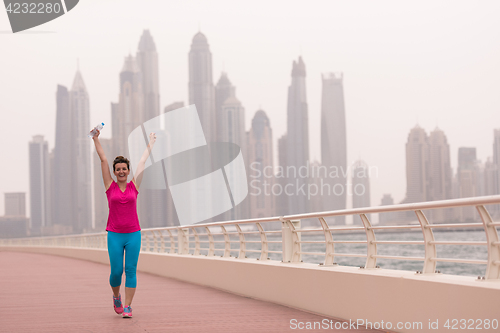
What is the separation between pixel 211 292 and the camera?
1176 cm

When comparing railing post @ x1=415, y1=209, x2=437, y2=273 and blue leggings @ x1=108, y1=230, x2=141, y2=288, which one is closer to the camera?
railing post @ x1=415, y1=209, x2=437, y2=273

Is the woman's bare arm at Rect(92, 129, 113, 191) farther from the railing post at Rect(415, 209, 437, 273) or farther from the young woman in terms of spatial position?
the railing post at Rect(415, 209, 437, 273)

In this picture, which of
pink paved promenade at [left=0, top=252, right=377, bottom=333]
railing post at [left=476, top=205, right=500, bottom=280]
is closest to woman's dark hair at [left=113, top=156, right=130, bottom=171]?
pink paved promenade at [left=0, top=252, right=377, bottom=333]

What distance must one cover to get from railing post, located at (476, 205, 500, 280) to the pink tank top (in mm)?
3930

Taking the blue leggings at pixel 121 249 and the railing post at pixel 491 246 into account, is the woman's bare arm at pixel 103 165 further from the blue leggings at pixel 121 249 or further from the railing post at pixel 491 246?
the railing post at pixel 491 246

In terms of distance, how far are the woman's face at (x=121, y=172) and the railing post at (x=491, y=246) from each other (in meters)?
4.04

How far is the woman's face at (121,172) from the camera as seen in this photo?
7656mm

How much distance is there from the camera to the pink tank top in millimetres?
7562

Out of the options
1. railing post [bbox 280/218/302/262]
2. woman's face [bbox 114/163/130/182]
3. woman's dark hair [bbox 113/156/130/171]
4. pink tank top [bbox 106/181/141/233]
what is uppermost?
woman's dark hair [bbox 113/156/130/171]

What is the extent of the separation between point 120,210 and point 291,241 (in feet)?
10.8

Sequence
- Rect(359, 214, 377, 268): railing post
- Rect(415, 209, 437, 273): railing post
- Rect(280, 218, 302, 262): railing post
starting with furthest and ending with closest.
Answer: Rect(280, 218, 302, 262): railing post → Rect(359, 214, 377, 268): railing post → Rect(415, 209, 437, 273): railing post

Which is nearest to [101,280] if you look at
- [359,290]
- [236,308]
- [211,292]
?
[211,292]

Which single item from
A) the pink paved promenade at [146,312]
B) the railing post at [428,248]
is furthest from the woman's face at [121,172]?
the railing post at [428,248]


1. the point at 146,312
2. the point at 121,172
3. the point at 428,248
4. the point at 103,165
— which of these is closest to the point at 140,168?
the point at 121,172
